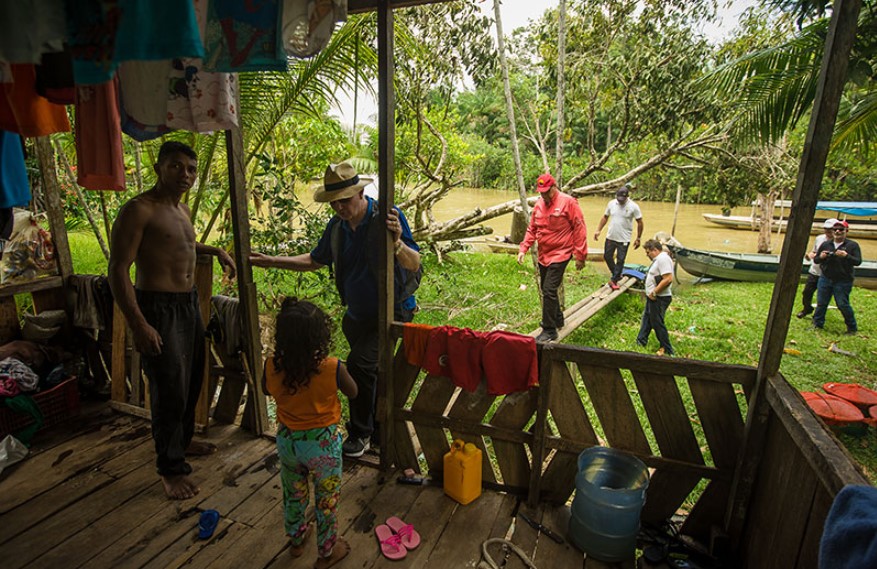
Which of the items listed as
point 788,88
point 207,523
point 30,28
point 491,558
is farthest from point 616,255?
point 30,28

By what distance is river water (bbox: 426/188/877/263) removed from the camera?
1688 cm

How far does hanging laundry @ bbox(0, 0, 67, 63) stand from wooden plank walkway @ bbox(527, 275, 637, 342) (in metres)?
5.28

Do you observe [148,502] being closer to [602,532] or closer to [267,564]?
[267,564]

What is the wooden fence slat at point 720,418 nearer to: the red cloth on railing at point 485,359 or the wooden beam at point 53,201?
the red cloth on railing at point 485,359

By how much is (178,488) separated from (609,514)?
95.0 inches

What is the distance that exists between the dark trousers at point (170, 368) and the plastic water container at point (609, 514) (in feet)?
7.59

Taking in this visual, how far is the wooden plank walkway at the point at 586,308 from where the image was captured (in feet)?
20.2

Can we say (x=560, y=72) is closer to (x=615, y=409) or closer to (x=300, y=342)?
(x=615, y=409)

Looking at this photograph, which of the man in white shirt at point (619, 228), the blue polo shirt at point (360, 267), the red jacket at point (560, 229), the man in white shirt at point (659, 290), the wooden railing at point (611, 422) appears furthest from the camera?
the man in white shirt at point (619, 228)

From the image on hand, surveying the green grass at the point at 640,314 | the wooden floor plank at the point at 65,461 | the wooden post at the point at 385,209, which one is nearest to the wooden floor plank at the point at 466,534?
the wooden post at the point at 385,209

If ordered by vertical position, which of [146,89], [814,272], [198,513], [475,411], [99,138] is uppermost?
[146,89]

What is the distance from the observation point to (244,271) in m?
3.17

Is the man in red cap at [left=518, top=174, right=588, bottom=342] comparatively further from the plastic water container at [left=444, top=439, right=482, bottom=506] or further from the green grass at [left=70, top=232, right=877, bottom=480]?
the plastic water container at [left=444, top=439, right=482, bottom=506]

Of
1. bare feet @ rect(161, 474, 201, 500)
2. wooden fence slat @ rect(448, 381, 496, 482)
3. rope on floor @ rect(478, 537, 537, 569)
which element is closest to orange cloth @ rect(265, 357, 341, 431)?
wooden fence slat @ rect(448, 381, 496, 482)
